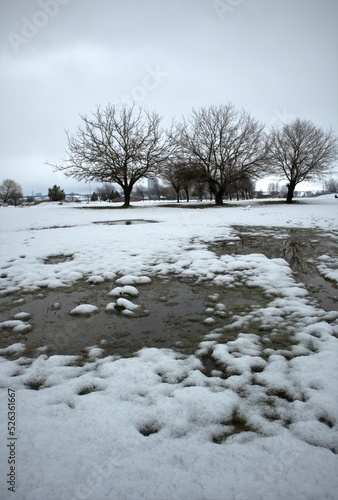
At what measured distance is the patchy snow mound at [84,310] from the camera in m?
2.78

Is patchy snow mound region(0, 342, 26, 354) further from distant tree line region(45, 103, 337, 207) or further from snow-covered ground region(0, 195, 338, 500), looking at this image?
distant tree line region(45, 103, 337, 207)

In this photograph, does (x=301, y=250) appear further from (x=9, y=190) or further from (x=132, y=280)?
(x=9, y=190)

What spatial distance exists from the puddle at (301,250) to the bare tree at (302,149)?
2211cm

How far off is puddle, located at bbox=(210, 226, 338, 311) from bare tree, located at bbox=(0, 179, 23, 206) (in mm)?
83631

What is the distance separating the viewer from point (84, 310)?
281 centimetres

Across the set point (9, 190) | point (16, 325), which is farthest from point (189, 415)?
point (9, 190)

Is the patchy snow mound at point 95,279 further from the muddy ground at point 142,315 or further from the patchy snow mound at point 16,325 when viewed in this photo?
the patchy snow mound at point 16,325

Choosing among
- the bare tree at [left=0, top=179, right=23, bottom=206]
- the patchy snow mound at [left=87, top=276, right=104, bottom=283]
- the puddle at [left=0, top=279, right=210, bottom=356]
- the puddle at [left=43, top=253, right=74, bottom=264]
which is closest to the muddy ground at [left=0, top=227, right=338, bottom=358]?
the puddle at [left=0, top=279, right=210, bottom=356]

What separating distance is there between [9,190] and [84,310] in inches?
3460

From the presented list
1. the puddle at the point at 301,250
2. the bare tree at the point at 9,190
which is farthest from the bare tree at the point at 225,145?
the bare tree at the point at 9,190

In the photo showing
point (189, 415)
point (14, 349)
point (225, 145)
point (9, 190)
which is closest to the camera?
point (189, 415)

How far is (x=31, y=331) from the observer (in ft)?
7.91

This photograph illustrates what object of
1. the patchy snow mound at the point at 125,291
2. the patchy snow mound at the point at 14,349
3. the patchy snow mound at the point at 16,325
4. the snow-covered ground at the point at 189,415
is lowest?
the snow-covered ground at the point at 189,415

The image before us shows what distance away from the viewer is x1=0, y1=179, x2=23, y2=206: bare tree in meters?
74.4
